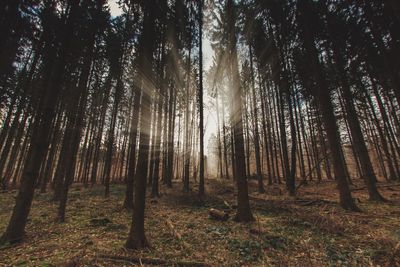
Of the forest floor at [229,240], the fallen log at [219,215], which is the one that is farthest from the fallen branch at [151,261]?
the fallen log at [219,215]

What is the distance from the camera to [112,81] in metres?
14.6

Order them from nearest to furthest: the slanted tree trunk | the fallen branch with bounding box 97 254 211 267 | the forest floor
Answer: the fallen branch with bounding box 97 254 211 267 → the forest floor → the slanted tree trunk

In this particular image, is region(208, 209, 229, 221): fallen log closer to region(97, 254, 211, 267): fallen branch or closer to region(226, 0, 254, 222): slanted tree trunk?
region(226, 0, 254, 222): slanted tree trunk

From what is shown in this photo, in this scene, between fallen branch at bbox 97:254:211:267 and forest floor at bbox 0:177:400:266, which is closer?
fallen branch at bbox 97:254:211:267

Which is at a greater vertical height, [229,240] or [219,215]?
[219,215]

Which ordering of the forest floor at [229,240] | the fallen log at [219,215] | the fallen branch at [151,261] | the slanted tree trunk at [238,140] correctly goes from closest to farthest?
the fallen branch at [151,261], the forest floor at [229,240], the slanted tree trunk at [238,140], the fallen log at [219,215]

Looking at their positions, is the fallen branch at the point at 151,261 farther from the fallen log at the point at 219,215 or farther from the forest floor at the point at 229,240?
the fallen log at the point at 219,215

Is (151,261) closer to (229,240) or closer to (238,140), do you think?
(229,240)

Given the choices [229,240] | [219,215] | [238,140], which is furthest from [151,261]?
[238,140]

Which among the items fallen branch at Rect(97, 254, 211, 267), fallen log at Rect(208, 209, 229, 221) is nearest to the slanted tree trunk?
fallen log at Rect(208, 209, 229, 221)

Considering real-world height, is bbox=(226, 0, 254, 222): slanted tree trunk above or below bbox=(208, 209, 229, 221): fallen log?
above

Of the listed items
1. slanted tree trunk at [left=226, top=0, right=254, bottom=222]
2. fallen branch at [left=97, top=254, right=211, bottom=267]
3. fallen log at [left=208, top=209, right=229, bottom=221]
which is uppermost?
slanted tree trunk at [left=226, top=0, right=254, bottom=222]

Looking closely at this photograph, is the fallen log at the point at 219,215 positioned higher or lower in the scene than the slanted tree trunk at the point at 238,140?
lower

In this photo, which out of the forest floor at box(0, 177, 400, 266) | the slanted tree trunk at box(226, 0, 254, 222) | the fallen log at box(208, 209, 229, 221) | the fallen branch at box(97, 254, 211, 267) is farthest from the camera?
the fallen log at box(208, 209, 229, 221)
